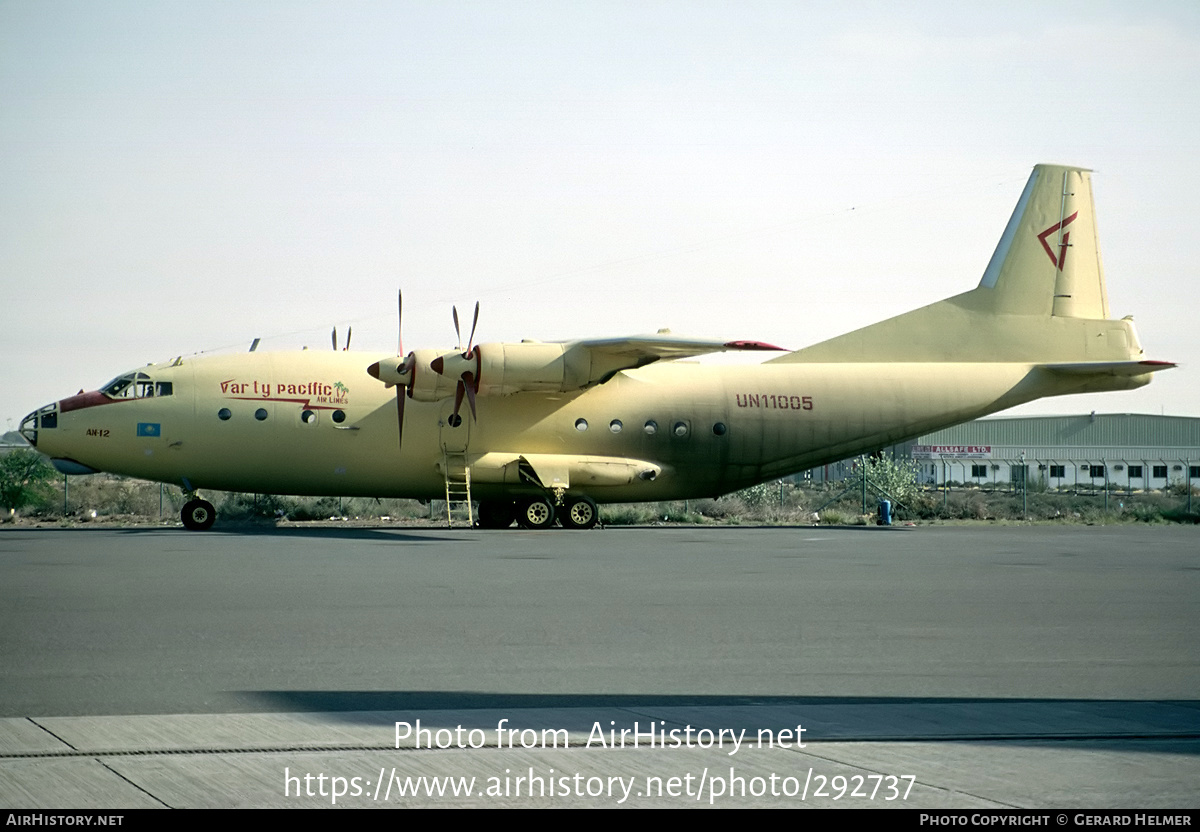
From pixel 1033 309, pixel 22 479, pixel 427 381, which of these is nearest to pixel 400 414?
pixel 427 381

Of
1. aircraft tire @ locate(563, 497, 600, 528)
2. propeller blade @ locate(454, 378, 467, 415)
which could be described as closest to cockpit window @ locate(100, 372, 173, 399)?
propeller blade @ locate(454, 378, 467, 415)

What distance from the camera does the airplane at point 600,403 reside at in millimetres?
32125

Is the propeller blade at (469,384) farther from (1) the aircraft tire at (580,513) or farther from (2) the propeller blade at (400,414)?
(1) the aircraft tire at (580,513)

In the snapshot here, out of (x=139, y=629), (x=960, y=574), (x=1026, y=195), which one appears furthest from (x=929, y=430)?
(x=139, y=629)

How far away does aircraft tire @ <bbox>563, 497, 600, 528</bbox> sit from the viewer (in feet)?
113

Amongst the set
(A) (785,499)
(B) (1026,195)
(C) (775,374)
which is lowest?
(A) (785,499)

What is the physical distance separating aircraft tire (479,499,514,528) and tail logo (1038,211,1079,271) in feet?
58.1

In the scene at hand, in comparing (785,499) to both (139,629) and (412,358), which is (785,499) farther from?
(139,629)

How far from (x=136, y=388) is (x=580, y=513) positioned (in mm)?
12050

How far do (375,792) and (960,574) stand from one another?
15.1 metres

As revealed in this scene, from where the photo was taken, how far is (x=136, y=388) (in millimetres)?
32281

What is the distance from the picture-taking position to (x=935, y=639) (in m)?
12.3

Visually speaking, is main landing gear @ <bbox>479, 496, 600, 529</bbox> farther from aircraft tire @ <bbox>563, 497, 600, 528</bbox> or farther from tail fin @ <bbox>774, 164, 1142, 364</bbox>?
tail fin @ <bbox>774, 164, 1142, 364</bbox>

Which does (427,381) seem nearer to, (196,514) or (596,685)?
(196,514)
